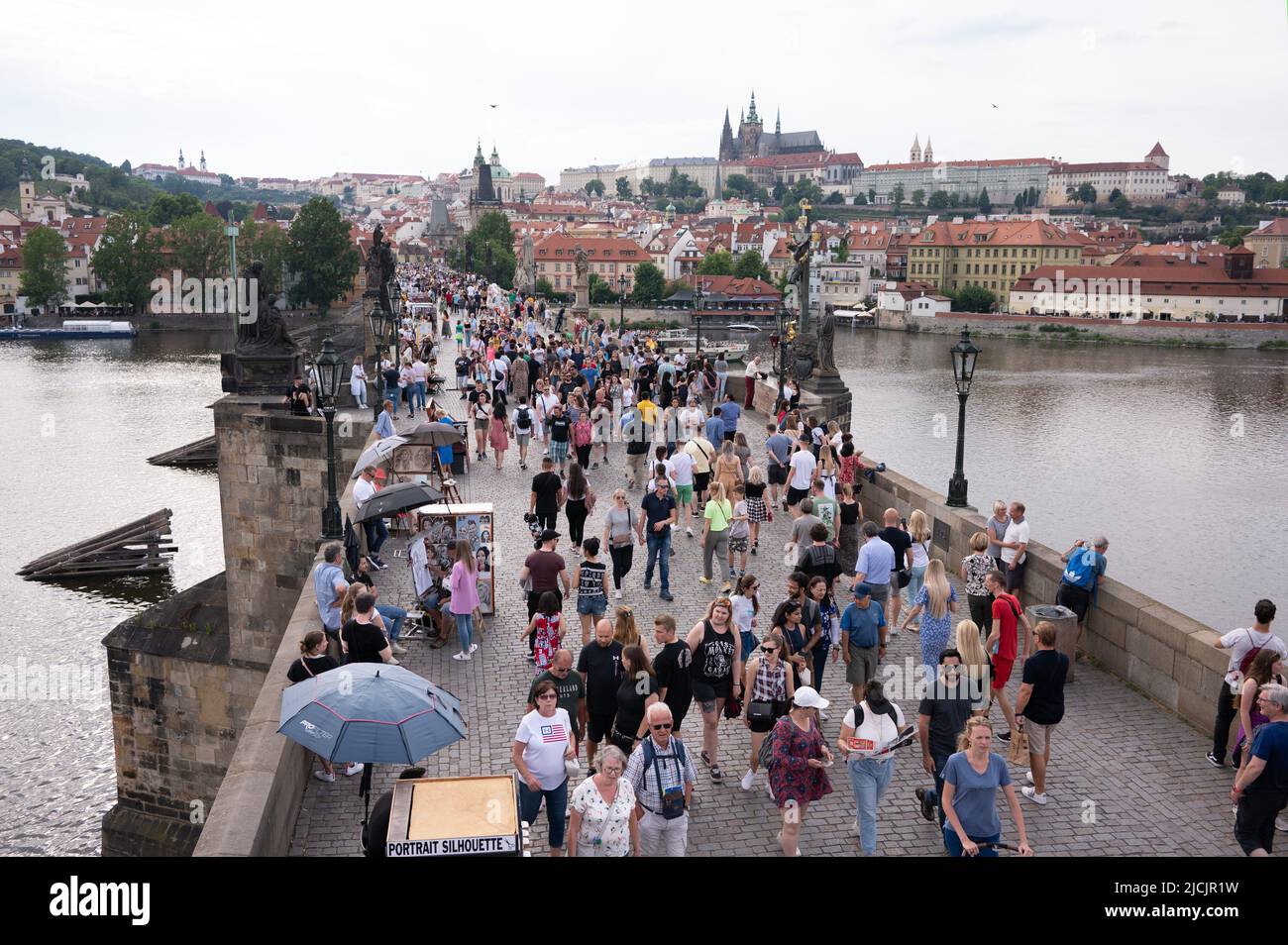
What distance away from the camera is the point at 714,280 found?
105375 millimetres

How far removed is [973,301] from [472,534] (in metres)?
98.5

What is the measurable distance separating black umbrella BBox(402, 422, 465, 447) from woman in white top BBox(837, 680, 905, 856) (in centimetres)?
794

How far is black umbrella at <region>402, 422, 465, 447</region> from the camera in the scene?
42.9ft

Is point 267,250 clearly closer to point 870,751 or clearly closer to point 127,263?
point 127,263

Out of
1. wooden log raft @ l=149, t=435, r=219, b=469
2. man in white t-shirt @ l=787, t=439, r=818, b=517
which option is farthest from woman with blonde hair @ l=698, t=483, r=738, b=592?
wooden log raft @ l=149, t=435, r=219, b=469

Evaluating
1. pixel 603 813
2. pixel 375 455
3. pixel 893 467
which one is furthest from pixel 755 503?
pixel 893 467

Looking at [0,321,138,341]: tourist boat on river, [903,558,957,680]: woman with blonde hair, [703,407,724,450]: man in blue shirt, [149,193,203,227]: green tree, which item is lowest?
[0,321,138,341]: tourist boat on river

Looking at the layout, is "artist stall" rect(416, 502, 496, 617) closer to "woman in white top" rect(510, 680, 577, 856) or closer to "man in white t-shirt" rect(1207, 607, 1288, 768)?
"woman in white top" rect(510, 680, 577, 856)

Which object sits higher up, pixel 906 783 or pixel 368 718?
pixel 368 718

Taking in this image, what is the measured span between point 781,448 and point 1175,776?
716cm

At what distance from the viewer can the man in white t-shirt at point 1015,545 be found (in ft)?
31.9

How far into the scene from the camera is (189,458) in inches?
1407

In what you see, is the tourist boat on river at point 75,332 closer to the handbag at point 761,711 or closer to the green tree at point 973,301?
the green tree at point 973,301
